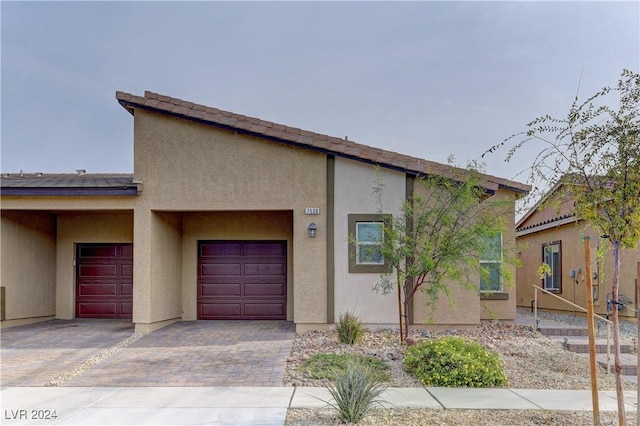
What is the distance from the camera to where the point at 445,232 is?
394 inches

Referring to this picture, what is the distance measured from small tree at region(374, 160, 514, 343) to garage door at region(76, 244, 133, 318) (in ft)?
25.6

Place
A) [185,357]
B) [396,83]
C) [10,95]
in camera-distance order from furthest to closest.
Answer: [10,95] → [396,83] → [185,357]

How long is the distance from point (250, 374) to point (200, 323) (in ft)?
17.8

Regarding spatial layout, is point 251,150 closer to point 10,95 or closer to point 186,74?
point 186,74

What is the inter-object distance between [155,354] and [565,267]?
42.4ft

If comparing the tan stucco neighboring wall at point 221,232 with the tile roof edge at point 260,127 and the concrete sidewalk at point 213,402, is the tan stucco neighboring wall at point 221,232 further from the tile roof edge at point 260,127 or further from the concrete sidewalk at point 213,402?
the concrete sidewalk at point 213,402

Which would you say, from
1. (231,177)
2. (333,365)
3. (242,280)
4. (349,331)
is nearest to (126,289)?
(242,280)

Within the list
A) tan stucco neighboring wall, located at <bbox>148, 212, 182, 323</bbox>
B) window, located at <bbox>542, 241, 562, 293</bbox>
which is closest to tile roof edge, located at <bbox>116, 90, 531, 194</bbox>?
tan stucco neighboring wall, located at <bbox>148, 212, 182, 323</bbox>

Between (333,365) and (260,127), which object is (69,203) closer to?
(260,127)

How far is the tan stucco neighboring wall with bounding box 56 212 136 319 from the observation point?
14.3 m

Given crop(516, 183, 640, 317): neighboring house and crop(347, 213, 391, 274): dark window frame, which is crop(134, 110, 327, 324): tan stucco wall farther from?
crop(516, 183, 640, 317): neighboring house

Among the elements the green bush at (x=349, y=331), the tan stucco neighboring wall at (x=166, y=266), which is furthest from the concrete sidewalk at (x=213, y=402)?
the tan stucco neighboring wall at (x=166, y=266)

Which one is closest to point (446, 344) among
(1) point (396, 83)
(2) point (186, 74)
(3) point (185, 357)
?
(3) point (185, 357)

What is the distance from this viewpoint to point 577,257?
15445mm
